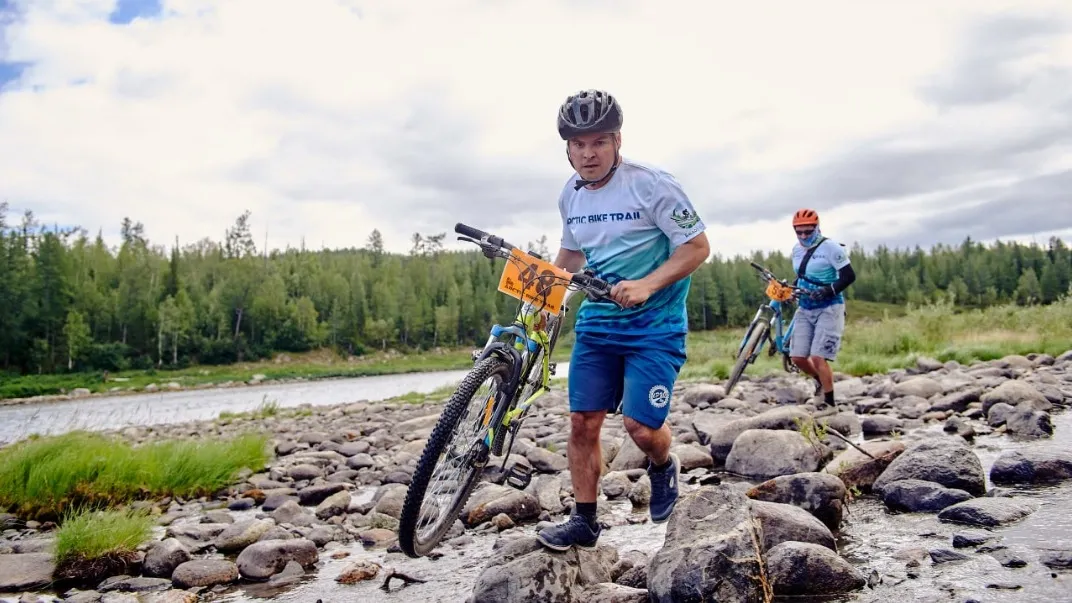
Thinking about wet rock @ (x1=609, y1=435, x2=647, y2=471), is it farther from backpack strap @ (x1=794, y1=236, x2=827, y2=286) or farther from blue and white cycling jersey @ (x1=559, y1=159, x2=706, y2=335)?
backpack strap @ (x1=794, y1=236, x2=827, y2=286)

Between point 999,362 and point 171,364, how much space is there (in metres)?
75.0

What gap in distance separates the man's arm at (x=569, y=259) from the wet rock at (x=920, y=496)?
9.44 ft

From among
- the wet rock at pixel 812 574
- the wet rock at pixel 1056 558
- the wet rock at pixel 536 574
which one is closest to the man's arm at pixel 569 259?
the wet rock at pixel 536 574

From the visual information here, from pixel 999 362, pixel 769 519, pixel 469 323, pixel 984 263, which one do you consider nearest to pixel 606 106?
pixel 769 519

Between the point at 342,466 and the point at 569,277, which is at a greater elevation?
the point at 569,277

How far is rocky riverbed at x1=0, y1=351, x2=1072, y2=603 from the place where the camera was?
364 centimetres

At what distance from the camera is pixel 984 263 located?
417ft

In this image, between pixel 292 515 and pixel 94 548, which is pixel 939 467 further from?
pixel 94 548

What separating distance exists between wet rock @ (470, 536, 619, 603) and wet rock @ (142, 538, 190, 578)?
2499 mm

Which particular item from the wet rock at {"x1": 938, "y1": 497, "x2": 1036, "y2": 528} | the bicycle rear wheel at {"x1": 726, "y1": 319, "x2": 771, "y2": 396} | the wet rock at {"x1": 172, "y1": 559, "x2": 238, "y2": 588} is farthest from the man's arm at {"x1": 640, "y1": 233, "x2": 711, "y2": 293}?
the bicycle rear wheel at {"x1": 726, "y1": 319, "x2": 771, "y2": 396}

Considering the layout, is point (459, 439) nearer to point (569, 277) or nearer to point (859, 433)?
point (569, 277)

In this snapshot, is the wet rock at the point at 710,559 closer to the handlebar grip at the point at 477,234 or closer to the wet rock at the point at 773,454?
the handlebar grip at the point at 477,234

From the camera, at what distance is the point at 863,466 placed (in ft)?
19.3

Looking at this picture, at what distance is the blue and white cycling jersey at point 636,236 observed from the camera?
4148 mm
